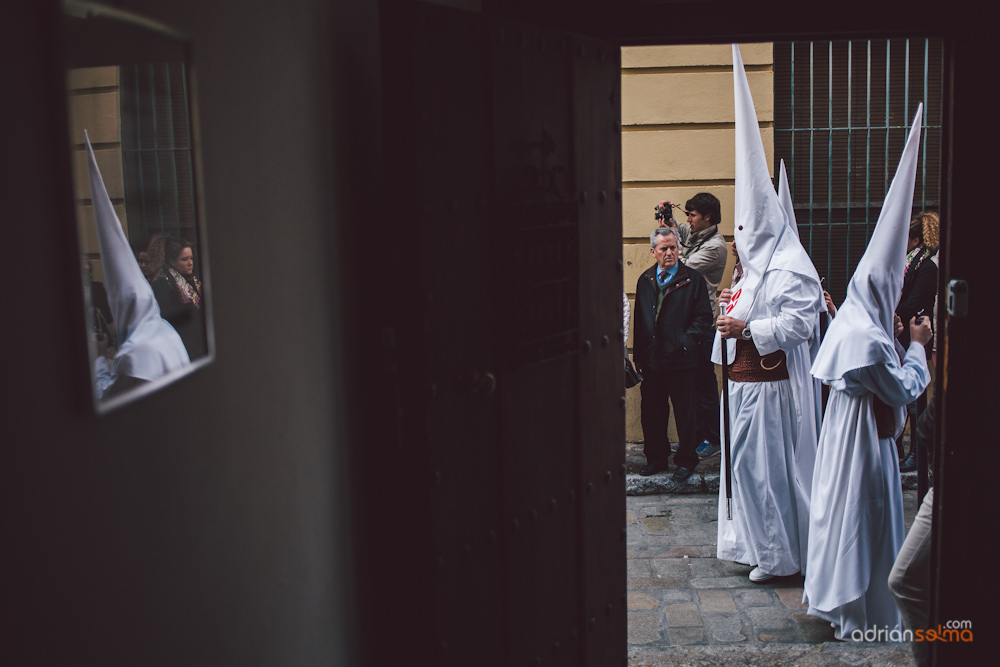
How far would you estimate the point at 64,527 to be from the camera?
102cm

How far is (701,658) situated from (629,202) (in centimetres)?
351

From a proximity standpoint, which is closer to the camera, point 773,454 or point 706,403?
point 773,454

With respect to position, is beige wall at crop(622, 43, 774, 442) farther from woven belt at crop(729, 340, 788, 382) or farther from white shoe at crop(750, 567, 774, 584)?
white shoe at crop(750, 567, 774, 584)

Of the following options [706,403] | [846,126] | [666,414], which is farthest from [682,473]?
[846,126]

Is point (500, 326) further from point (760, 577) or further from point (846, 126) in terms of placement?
point (846, 126)

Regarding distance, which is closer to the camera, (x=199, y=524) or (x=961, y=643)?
(x=199, y=524)

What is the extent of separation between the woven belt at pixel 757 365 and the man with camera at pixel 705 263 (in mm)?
1389

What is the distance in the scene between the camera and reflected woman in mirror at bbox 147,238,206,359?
1430 mm

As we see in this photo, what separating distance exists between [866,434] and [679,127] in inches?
128

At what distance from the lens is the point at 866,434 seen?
3.15 m

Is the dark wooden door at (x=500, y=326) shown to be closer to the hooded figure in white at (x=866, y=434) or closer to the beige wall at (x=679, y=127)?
the hooded figure in white at (x=866, y=434)

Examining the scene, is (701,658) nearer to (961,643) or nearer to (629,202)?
(961,643)

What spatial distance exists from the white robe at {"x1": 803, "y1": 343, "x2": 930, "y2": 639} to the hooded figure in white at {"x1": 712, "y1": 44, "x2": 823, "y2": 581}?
521mm

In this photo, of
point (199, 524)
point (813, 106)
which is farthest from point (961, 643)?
point (813, 106)
